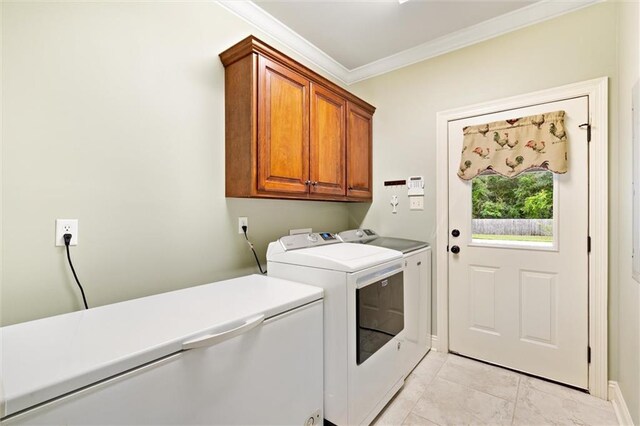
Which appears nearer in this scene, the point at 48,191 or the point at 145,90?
the point at 48,191

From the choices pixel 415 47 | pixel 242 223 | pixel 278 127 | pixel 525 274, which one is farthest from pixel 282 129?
pixel 525 274

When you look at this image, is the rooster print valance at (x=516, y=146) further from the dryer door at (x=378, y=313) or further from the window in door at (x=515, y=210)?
the dryer door at (x=378, y=313)

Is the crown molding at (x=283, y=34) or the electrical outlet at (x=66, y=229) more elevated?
the crown molding at (x=283, y=34)

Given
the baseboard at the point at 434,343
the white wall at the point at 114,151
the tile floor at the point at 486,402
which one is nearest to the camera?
the white wall at the point at 114,151

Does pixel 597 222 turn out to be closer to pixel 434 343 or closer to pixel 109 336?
pixel 434 343

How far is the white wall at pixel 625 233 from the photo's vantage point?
1.43 m

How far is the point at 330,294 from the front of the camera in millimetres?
1512

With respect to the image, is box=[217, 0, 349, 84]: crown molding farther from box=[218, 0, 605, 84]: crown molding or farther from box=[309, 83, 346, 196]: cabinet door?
box=[309, 83, 346, 196]: cabinet door

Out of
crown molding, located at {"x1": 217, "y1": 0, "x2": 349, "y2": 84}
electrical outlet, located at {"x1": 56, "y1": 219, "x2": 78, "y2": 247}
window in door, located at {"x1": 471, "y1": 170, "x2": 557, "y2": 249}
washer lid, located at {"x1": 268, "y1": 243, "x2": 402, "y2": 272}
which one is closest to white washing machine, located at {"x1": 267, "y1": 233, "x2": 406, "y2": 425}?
washer lid, located at {"x1": 268, "y1": 243, "x2": 402, "y2": 272}

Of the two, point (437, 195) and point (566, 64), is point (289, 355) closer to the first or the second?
point (437, 195)

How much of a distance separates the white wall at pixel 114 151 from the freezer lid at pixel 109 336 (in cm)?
26

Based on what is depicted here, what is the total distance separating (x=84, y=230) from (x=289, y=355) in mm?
1120

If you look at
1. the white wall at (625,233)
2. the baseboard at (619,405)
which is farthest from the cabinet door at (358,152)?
the baseboard at (619,405)

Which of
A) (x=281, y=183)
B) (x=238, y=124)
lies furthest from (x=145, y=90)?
(x=281, y=183)
